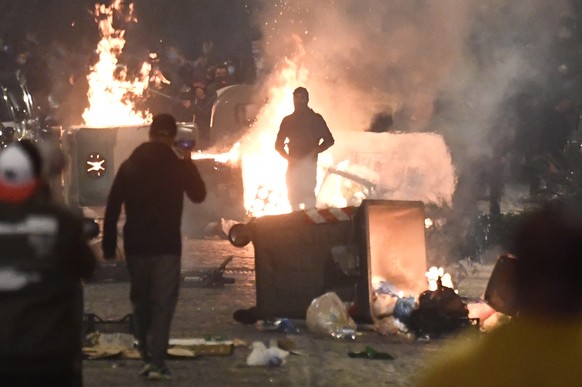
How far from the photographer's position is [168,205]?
29.7 feet

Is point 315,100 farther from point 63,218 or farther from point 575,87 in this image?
point 63,218

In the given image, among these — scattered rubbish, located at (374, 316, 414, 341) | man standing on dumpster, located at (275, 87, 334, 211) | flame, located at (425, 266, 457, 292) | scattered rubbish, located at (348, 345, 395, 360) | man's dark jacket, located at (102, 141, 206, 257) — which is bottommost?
scattered rubbish, located at (348, 345, 395, 360)

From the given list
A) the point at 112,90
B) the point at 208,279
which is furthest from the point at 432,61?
the point at 208,279

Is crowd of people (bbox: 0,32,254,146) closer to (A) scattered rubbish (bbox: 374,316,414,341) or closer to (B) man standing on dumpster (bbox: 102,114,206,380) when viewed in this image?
(A) scattered rubbish (bbox: 374,316,414,341)

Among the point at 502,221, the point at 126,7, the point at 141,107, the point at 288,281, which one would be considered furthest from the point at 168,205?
the point at 126,7

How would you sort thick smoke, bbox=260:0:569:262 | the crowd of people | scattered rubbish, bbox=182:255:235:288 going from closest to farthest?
1. scattered rubbish, bbox=182:255:235:288
2. thick smoke, bbox=260:0:569:262
3. the crowd of people

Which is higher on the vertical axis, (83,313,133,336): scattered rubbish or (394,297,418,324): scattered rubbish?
(394,297,418,324): scattered rubbish

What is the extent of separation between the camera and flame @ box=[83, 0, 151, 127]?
79.4 ft

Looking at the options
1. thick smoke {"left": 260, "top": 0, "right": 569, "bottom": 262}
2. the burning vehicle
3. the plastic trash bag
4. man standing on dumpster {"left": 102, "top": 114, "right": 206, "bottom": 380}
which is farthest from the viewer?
the burning vehicle

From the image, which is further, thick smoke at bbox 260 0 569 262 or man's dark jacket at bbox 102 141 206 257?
thick smoke at bbox 260 0 569 262

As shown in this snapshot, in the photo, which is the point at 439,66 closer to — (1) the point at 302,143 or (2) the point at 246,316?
(1) the point at 302,143

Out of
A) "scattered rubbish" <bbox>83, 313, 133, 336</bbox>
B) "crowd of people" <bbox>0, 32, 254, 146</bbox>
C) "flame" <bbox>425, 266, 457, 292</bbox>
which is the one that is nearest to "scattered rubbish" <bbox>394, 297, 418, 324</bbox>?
"flame" <bbox>425, 266, 457, 292</bbox>

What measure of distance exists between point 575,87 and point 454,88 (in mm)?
1924

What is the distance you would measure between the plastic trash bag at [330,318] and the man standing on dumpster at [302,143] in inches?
168
